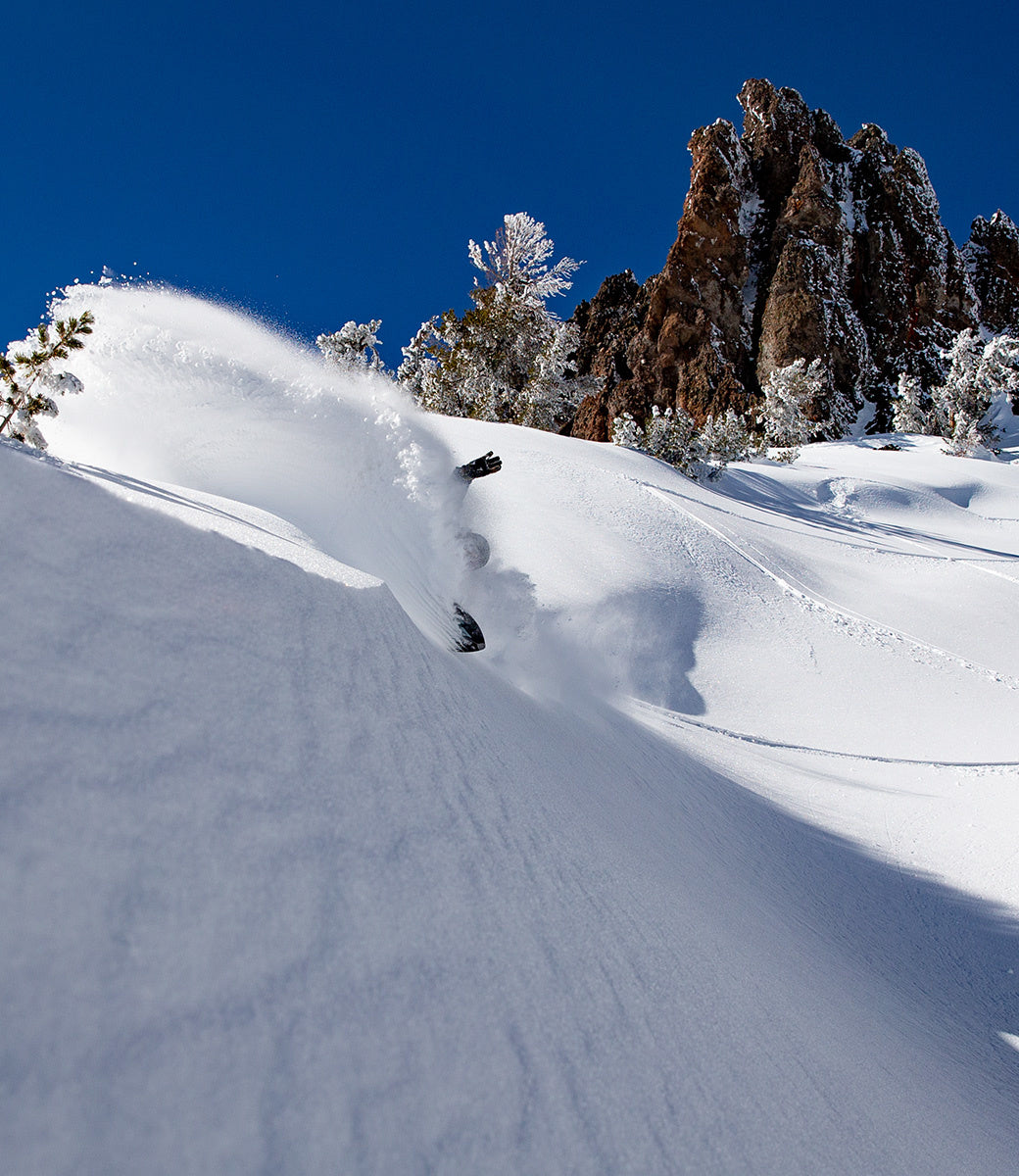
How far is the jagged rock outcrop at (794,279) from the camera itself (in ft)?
147

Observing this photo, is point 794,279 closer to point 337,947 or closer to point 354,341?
point 354,341

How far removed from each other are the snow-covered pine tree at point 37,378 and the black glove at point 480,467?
4.43 m

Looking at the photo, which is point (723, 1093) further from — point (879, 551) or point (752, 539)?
point (879, 551)

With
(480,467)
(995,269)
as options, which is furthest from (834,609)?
(995,269)

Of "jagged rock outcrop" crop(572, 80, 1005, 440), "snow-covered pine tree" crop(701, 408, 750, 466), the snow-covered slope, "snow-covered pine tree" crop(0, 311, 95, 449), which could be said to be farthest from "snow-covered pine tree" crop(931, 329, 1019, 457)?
"snow-covered pine tree" crop(0, 311, 95, 449)

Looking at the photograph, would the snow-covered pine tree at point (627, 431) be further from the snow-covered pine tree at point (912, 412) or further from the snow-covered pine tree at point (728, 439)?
the snow-covered pine tree at point (912, 412)

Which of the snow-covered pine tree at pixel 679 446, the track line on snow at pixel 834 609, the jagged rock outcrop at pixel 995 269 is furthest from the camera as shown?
the jagged rock outcrop at pixel 995 269

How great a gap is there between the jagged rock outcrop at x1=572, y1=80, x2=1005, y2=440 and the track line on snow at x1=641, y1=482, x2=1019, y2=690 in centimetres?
3828

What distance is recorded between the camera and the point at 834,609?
726 centimetres

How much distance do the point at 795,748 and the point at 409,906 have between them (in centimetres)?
484

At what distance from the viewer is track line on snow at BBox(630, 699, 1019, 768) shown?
485cm

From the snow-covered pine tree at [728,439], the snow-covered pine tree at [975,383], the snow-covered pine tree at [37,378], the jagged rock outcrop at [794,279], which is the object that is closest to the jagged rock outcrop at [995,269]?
the jagged rock outcrop at [794,279]

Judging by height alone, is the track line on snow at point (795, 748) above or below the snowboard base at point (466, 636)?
below

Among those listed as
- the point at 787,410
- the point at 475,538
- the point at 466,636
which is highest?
the point at 787,410
